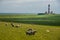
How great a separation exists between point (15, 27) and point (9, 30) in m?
0.45

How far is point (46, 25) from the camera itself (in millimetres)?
6688

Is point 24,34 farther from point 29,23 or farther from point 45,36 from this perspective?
point 29,23

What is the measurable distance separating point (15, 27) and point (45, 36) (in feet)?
5.12

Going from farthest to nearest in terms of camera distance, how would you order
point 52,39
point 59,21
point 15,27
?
A: point 59,21
point 15,27
point 52,39

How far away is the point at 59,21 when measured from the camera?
21.6 feet

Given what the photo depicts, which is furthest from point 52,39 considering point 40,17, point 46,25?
point 40,17

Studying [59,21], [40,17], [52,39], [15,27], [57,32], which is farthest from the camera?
[40,17]

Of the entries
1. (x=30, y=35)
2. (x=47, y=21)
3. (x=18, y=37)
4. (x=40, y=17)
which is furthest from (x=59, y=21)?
(x=18, y=37)

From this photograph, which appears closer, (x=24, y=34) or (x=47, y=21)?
(x=24, y=34)

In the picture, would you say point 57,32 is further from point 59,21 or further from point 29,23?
point 29,23

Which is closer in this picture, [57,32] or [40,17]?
[57,32]

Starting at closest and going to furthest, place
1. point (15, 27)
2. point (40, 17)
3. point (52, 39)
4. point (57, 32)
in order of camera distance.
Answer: point (52, 39), point (57, 32), point (15, 27), point (40, 17)

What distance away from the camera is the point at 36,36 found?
527cm

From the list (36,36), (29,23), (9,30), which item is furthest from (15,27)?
(36,36)
